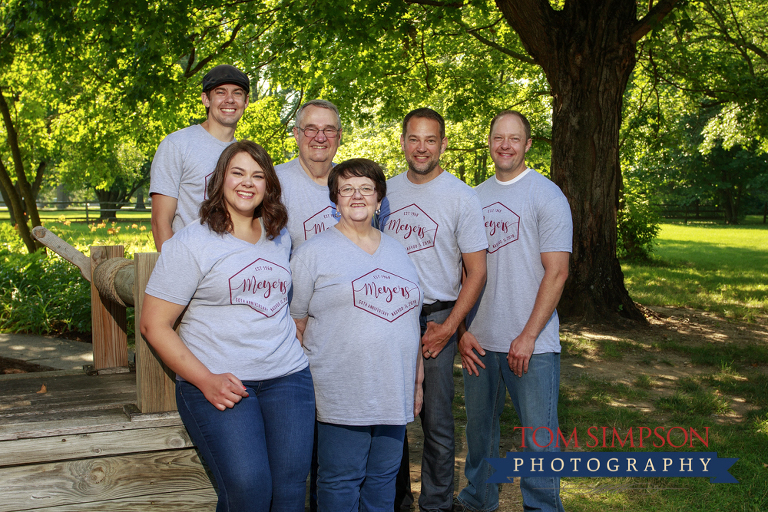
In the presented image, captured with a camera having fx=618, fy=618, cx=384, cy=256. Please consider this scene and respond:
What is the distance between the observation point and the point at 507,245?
3.26 metres

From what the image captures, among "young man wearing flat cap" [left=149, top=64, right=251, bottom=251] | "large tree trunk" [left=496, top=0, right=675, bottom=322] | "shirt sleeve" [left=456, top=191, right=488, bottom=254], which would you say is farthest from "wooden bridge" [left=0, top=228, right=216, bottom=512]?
"large tree trunk" [left=496, top=0, right=675, bottom=322]

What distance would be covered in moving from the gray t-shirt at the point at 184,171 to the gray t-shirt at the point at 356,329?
0.80 meters

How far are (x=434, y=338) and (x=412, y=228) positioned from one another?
1.92 feet

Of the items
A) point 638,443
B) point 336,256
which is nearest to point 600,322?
point 638,443

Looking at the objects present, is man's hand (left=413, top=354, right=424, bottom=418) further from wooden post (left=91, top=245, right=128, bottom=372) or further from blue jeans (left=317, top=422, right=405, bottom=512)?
wooden post (left=91, top=245, right=128, bottom=372)

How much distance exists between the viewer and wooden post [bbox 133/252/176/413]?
2943 mm

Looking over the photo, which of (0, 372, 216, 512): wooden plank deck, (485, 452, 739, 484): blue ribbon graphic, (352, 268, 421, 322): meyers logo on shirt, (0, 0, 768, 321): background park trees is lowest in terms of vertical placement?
(485, 452, 739, 484): blue ribbon graphic

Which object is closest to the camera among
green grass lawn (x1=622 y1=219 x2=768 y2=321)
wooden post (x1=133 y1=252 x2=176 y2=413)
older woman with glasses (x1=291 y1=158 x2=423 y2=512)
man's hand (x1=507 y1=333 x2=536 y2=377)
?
older woman with glasses (x1=291 y1=158 x2=423 y2=512)

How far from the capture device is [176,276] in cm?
238

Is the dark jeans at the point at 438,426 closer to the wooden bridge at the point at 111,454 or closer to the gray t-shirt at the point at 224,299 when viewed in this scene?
the gray t-shirt at the point at 224,299

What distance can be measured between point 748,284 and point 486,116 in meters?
6.66

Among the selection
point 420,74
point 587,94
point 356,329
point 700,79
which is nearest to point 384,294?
point 356,329

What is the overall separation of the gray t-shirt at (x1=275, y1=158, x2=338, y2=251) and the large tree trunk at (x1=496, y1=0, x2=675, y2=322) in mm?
5877

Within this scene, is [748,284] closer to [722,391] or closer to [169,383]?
[722,391]
